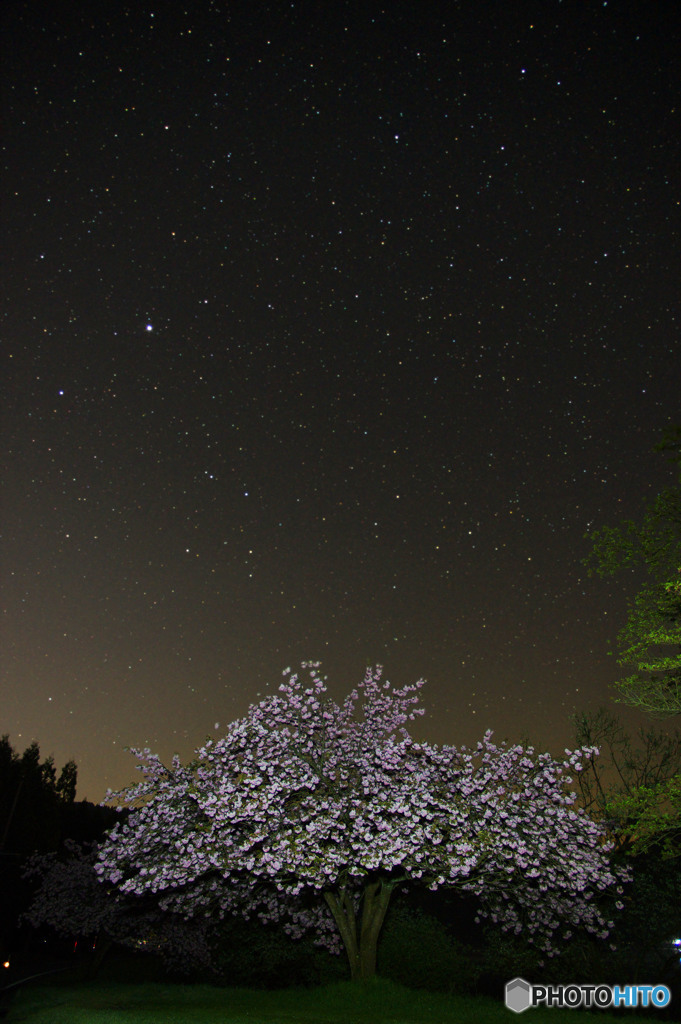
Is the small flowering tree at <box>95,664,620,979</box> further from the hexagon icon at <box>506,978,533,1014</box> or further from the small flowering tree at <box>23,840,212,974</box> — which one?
the small flowering tree at <box>23,840,212,974</box>

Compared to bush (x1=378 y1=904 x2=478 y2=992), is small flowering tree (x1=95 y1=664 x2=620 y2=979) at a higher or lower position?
higher

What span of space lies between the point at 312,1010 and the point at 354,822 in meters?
5.17

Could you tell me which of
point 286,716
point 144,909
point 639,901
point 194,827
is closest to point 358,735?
point 286,716

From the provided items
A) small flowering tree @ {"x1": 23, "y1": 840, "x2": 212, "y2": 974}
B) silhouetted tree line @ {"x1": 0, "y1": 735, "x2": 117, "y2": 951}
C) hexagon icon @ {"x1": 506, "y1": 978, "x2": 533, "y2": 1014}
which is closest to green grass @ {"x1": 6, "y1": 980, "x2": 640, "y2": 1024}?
hexagon icon @ {"x1": 506, "y1": 978, "x2": 533, "y2": 1014}

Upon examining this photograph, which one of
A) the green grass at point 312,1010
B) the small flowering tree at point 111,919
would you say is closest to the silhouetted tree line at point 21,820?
the small flowering tree at point 111,919

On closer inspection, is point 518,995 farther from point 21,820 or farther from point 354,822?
point 21,820

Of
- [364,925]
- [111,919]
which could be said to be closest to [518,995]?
[364,925]

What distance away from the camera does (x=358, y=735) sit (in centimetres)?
2212

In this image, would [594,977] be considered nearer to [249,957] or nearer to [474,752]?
[474,752]

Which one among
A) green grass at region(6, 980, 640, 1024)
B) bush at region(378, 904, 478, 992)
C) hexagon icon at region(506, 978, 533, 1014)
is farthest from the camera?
bush at region(378, 904, 478, 992)

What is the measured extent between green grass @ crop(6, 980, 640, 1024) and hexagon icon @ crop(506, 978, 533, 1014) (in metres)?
0.66

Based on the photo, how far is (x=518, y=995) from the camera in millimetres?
21297

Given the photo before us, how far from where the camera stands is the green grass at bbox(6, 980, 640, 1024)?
16391mm

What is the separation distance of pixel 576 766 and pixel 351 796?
21.3 feet
